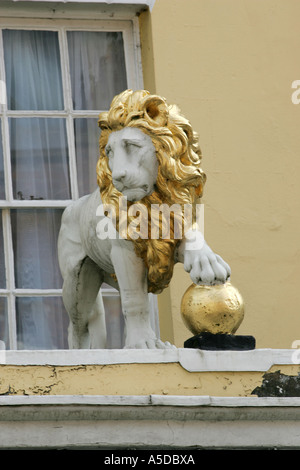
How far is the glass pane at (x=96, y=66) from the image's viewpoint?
994 cm

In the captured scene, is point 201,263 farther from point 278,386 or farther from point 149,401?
point 149,401

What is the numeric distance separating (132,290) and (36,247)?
63.4 inches

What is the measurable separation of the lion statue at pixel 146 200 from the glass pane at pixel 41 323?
1.26 m

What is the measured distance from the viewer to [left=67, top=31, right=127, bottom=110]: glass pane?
9.94 metres

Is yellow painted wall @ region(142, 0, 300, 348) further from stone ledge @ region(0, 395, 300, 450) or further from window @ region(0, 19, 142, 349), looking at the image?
stone ledge @ region(0, 395, 300, 450)

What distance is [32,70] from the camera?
9945 mm

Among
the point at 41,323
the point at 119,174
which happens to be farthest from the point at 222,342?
the point at 41,323

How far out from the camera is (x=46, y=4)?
9.89 metres

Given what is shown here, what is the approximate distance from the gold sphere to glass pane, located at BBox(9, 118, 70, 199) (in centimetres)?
209

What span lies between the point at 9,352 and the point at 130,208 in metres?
1.04

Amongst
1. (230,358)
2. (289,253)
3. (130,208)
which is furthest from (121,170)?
(289,253)

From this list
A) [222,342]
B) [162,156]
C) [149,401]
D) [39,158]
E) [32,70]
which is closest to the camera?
[149,401]

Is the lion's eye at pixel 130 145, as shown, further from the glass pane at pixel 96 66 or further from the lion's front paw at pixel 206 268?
the glass pane at pixel 96 66

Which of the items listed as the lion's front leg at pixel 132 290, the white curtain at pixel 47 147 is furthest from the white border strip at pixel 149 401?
the white curtain at pixel 47 147
